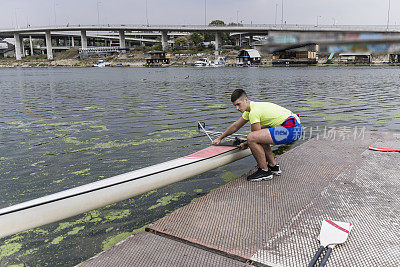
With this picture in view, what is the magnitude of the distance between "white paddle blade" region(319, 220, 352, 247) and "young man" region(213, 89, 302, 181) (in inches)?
88.7

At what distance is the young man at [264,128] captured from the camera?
240 inches

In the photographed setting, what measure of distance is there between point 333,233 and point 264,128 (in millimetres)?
2865

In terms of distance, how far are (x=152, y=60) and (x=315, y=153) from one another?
12162cm

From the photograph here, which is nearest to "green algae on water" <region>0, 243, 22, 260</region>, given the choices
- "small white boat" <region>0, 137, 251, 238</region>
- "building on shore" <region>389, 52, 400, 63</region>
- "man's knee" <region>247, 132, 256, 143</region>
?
"small white boat" <region>0, 137, 251, 238</region>

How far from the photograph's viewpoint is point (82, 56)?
147 m

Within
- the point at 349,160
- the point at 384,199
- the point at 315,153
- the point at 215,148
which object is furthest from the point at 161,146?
the point at 384,199

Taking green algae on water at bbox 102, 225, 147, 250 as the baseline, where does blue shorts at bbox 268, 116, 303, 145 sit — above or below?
above

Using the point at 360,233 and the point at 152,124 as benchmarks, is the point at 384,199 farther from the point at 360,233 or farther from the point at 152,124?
the point at 152,124

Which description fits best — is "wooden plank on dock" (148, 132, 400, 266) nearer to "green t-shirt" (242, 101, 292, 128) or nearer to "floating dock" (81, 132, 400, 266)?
"floating dock" (81, 132, 400, 266)

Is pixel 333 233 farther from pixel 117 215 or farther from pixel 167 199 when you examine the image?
pixel 117 215

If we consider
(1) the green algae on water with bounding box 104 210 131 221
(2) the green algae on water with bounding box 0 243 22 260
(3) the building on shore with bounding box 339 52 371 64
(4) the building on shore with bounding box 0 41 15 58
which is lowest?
(2) the green algae on water with bounding box 0 243 22 260

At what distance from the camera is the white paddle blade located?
12.8ft

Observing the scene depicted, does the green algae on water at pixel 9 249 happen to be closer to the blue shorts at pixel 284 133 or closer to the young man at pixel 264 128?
the young man at pixel 264 128

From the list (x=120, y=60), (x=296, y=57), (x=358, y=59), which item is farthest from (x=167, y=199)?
(x=120, y=60)
